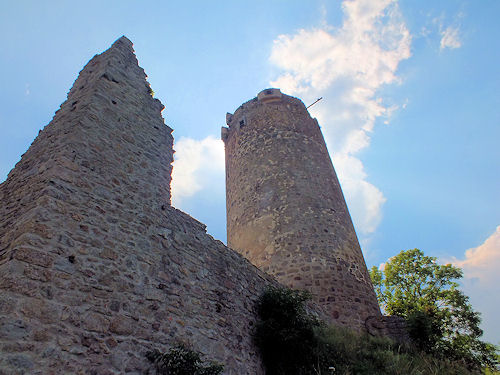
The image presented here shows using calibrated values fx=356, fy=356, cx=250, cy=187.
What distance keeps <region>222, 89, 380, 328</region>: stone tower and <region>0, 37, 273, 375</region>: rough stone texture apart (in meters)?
3.22

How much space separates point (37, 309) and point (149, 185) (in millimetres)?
2640

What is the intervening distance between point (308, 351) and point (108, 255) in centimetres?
389

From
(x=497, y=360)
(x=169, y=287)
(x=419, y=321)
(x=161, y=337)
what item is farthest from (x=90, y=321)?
(x=497, y=360)

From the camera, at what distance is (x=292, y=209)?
11.1m

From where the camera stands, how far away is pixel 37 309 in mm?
3420

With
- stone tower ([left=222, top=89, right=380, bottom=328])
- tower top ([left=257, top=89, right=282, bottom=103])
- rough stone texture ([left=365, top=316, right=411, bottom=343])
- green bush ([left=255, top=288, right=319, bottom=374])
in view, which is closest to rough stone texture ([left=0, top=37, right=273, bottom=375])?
green bush ([left=255, top=288, right=319, bottom=374])

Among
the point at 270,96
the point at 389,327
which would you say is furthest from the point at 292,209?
the point at 270,96

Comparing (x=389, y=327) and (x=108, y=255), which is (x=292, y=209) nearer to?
(x=389, y=327)

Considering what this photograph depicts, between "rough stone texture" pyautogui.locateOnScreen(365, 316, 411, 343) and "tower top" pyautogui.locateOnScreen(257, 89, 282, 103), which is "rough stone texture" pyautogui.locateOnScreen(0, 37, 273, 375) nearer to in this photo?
"rough stone texture" pyautogui.locateOnScreen(365, 316, 411, 343)

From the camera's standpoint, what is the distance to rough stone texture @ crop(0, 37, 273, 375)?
3.49 m

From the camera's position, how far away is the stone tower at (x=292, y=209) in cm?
985

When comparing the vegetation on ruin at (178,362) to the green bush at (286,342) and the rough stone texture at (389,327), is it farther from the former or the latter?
the rough stone texture at (389,327)

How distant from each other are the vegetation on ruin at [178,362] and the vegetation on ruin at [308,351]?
1.91 metres

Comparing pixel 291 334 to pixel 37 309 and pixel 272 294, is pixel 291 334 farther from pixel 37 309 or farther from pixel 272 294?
pixel 37 309
